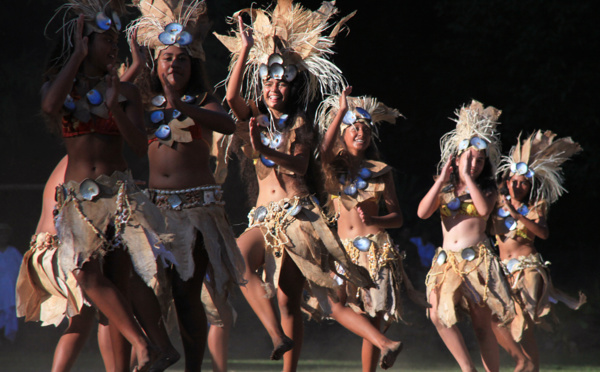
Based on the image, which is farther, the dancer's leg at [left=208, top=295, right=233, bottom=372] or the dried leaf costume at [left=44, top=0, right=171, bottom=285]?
the dancer's leg at [left=208, top=295, right=233, bottom=372]

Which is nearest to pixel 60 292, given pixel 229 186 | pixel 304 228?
pixel 304 228

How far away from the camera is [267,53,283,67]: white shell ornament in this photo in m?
5.21

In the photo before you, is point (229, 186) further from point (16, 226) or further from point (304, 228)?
point (304, 228)

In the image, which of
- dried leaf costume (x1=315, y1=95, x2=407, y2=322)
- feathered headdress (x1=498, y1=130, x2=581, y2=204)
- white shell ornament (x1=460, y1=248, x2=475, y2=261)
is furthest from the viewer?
feathered headdress (x1=498, y1=130, x2=581, y2=204)

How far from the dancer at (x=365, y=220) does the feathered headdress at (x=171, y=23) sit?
143 centimetres

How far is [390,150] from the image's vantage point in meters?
13.0

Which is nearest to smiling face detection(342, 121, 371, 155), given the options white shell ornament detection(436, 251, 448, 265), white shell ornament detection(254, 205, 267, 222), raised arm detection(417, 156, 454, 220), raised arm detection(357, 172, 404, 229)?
raised arm detection(357, 172, 404, 229)

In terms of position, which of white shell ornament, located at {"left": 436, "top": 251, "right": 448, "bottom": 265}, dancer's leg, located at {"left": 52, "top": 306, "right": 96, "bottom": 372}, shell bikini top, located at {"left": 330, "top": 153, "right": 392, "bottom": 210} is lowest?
white shell ornament, located at {"left": 436, "top": 251, "right": 448, "bottom": 265}

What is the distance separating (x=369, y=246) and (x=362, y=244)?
0.05m

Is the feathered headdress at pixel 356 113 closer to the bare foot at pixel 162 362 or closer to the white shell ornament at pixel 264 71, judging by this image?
the white shell ornament at pixel 264 71

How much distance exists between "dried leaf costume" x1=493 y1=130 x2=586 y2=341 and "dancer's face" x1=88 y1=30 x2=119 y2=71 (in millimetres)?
3585

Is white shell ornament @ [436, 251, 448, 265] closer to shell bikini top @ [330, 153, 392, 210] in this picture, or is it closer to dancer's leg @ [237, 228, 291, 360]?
shell bikini top @ [330, 153, 392, 210]

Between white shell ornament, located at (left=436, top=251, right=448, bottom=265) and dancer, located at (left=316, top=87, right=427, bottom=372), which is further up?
dancer, located at (left=316, top=87, right=427, bottom=372)

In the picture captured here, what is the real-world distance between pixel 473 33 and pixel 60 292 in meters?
9.23
